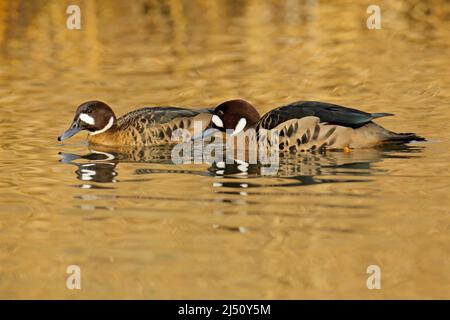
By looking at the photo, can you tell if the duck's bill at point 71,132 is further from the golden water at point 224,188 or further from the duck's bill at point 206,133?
the duck's bill at point 206,133

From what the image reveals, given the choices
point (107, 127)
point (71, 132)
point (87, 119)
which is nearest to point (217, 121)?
point (107, 127)

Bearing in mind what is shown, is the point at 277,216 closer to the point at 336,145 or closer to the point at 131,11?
the point at 336,145

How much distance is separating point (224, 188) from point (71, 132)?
3.34m

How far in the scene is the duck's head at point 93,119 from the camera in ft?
42.3

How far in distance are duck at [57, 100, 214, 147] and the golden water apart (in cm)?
27

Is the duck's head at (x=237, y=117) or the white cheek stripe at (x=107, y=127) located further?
the white cheek stripe at (x=107, y=127)

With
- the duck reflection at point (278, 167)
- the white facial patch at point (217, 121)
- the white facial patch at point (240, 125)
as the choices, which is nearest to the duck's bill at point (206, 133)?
the white facial patch at point (217, 121)

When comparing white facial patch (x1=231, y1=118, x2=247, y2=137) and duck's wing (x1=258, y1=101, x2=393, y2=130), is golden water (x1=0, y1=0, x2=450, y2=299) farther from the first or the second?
white facial patch (x1=231, y1=118, x2=247, y2=137)

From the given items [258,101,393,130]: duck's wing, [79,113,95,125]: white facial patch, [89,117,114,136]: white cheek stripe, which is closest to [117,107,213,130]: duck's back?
[89,117,114,136]: white cheek stripe

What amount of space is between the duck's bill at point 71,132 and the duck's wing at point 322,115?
2.29 metres

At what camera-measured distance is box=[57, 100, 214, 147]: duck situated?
12.6 meters

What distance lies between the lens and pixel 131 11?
2416 cm

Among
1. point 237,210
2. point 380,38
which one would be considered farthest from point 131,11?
point 237,210

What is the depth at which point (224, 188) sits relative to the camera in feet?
32.4
